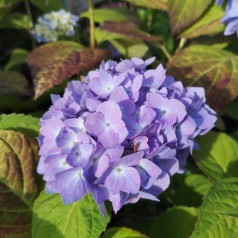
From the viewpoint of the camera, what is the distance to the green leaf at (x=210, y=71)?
147 cm

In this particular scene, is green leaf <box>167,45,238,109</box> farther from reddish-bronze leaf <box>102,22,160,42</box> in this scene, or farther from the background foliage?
reddish-bronze leaf <box>102,22,160,42</box>

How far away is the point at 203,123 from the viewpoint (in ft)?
3.98

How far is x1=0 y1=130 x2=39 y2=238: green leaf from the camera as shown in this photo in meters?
1.22

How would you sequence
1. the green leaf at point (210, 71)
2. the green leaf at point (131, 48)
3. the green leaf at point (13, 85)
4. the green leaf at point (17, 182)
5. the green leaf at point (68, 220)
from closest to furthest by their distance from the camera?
the green leaf at point (68, 220) → the green leaf at point (17, 182) → the green leaf at point (210, 71) → the green leaf at point (13, 85) → the green leaf at point (131, 48)

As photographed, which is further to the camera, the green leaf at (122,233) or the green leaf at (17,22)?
the green leaf at (17,22)

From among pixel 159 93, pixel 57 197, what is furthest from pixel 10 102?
pixel 159 93

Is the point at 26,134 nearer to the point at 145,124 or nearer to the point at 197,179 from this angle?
the point at 145,124

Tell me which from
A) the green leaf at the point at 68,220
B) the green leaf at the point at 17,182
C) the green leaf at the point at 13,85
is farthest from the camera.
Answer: the green leaf at the point at 13,85

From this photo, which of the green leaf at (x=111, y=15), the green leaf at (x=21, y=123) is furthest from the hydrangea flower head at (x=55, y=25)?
the green leaf at (x=21, y=123)

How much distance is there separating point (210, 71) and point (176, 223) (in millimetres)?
445

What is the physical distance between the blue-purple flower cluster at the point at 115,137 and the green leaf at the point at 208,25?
0.47 metres

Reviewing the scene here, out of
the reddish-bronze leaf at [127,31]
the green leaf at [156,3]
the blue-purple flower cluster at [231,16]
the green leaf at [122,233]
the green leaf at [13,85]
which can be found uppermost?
the blue-purple flower cluster at [231,16]

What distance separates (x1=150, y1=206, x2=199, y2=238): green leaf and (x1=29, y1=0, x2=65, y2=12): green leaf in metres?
0.87

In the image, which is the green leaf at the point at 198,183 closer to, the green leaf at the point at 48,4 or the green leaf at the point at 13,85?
the green leaf at the point at 13,85
